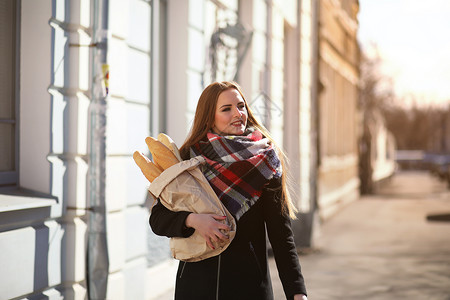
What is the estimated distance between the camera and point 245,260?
2787 millimetres

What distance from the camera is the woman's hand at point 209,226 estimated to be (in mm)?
2627

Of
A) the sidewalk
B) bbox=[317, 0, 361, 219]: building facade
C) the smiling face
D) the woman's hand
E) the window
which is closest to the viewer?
the woman's hand

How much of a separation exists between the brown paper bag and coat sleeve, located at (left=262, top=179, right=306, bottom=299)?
213 mm

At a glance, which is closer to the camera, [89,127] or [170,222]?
→ [170,222]

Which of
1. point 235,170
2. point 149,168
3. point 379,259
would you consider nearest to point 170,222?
point 149,168

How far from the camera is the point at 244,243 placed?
2805mm

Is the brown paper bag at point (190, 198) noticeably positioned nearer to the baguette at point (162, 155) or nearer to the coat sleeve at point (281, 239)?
the baguette at point (162, 155)

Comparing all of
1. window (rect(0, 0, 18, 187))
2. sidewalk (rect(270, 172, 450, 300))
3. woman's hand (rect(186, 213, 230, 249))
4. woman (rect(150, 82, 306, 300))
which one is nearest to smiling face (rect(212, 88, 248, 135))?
woman (rect(150, 82, 306, 300))

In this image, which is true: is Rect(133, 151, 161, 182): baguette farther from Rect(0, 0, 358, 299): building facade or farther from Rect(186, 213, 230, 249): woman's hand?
Rect(0, 0, 358, 299): building facade

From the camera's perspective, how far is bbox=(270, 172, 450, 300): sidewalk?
6.97 m

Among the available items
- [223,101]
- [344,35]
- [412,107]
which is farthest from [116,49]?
[412,107]

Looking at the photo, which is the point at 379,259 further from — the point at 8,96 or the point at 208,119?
the point at 208,119

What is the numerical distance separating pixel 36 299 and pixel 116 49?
2.02m

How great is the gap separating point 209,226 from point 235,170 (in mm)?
283
